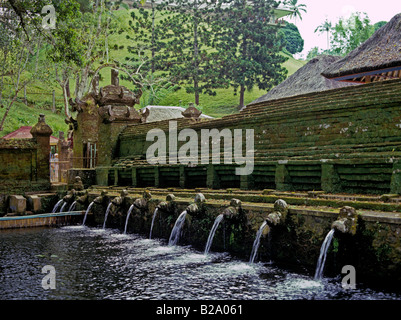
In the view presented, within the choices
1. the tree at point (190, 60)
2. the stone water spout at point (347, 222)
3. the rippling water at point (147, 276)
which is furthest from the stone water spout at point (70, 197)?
the tree at point (190, 60)

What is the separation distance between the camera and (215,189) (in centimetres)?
1212

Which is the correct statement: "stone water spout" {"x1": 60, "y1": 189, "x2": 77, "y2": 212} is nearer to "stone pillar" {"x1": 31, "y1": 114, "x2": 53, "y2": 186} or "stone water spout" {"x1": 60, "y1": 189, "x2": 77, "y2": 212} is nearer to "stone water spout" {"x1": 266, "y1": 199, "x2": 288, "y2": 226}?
"stone pillar" {"x1": 31, "y1": 114, "x2": 53, "y2": 186}

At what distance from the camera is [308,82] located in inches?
893

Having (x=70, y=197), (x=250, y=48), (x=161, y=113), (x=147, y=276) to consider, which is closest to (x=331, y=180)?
(x=147, y=276)

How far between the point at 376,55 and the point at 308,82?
7116 millimetres

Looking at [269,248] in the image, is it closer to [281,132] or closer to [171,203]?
[171,203]

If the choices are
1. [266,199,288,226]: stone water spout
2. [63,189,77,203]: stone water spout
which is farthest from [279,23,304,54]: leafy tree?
[266,199,288,226]: stone water spout

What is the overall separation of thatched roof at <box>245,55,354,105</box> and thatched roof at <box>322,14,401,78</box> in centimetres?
448

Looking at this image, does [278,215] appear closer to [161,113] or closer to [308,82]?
[308,82]

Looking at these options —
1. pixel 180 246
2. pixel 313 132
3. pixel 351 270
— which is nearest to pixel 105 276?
pixel 180 246

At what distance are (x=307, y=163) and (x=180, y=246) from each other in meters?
3.48

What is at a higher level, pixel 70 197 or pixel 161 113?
pixel 161 113

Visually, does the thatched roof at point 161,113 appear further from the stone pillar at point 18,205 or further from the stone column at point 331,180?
the stone column at point 331,180

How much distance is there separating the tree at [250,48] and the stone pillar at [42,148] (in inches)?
1288
